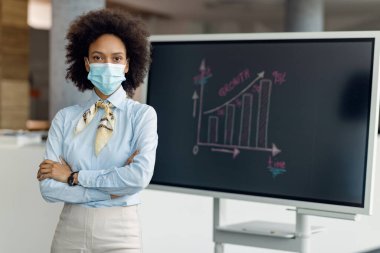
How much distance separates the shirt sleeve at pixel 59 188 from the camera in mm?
2566

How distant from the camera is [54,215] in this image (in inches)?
165

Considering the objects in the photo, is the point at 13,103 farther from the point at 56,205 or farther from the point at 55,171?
the point at 55,171

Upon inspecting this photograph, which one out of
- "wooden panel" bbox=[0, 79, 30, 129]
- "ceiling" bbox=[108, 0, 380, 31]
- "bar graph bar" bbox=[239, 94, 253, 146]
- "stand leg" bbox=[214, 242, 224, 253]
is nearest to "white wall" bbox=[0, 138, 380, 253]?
"stand leg" bbox=[214, 242, 224, 253]

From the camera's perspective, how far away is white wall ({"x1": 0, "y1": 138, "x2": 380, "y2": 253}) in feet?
14.0

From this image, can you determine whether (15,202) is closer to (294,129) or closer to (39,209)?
(39,209)

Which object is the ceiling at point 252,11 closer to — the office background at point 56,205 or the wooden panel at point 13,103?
the office background at point 56,205

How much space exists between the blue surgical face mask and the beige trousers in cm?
37

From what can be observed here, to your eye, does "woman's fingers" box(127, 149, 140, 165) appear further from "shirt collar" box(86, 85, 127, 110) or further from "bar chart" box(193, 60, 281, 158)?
"bar chart" box(193, 60, 281, 158)

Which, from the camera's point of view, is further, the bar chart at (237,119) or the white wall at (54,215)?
the white wall at (54,215)

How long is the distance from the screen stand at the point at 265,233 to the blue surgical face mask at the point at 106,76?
41.5 inches

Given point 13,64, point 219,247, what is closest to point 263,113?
point 219,247

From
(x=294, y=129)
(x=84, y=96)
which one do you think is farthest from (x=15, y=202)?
(x=84, y=96)

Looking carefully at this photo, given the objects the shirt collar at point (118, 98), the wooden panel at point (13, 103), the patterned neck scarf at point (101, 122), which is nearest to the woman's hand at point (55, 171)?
the patterned neck scarf at point (101, 122)

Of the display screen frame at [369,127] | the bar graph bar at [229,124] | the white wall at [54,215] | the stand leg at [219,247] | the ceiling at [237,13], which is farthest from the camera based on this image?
the ceiling at [237,13]
